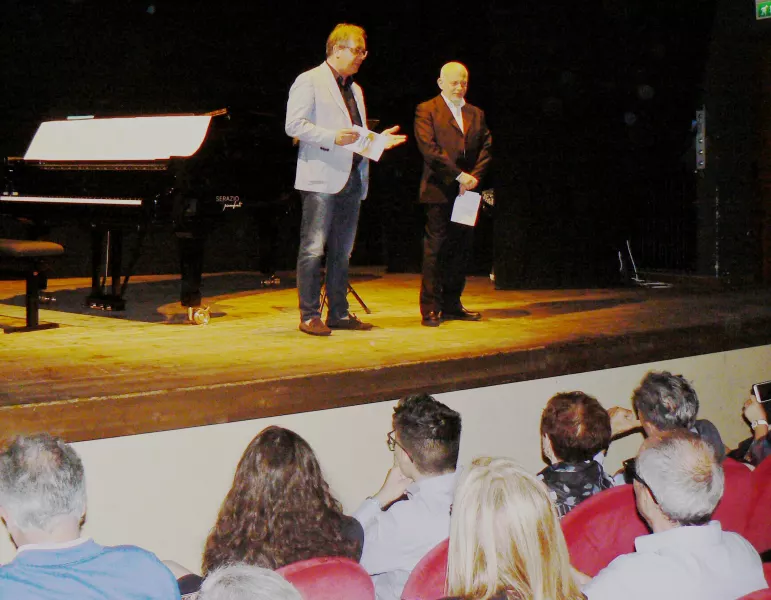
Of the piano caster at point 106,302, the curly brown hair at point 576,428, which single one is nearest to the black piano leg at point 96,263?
the piano caster at point 106,302

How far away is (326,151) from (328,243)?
46cm

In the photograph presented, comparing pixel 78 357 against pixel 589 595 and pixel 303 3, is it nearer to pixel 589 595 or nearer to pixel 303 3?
pixel 589 595

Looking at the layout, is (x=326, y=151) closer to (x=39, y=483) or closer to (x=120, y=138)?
(x=120, y=138)

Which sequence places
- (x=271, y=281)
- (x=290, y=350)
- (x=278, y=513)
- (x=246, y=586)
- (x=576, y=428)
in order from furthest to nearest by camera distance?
(x=271, y=281) → (x=290, y=350) → (x=576, y=428) → (x=278, y=513) → (x=246, y=586)

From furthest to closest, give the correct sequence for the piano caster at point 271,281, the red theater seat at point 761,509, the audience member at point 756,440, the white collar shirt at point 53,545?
1. the piano caster at point 271,281
2. the audience member at point 756,440
3. the red theater seat at point 761,509
4. the white collar shirt at point 53,545

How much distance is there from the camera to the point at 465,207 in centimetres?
461

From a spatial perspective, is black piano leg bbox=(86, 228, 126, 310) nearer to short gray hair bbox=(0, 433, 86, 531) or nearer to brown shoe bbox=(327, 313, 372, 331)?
brown shoe bbox=(327, 313, 372, 331)

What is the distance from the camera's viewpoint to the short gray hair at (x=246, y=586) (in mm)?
1304

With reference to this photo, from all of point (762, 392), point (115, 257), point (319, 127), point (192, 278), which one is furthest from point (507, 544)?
point (115, 257)

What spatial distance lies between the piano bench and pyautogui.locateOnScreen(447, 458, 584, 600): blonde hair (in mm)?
3259

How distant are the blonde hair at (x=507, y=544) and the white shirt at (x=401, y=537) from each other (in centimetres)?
65

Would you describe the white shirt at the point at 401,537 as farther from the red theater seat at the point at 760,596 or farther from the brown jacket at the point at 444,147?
the brown jacket at the point at 444,147

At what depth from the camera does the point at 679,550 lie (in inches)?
76.7

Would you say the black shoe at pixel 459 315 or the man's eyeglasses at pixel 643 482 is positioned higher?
the man's eyeglasses at pixel 643 482
